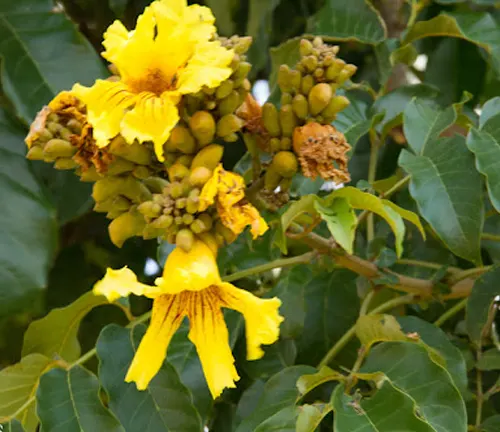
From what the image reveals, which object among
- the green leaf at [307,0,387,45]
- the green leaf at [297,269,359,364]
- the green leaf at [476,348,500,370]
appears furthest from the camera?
the green leaf at [307,0,387,45]

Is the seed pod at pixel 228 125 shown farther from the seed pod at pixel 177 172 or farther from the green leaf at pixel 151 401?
the green leaf at pixel 151 401

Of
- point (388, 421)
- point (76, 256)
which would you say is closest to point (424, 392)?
point (388, 421)

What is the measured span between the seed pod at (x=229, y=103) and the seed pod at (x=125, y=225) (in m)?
0.12

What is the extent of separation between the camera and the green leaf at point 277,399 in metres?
0.72

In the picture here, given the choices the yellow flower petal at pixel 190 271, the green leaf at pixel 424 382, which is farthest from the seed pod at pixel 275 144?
the green leaf at pixel 424 382

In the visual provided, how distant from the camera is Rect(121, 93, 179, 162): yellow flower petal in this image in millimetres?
619

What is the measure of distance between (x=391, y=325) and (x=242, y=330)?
238 millimetres

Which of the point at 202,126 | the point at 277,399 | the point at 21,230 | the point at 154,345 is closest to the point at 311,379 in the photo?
the point at 277,399

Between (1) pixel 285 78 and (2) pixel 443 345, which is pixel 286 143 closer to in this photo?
(1) pixel 285 78

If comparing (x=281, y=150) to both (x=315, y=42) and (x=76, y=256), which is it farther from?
(x=76, y=256)

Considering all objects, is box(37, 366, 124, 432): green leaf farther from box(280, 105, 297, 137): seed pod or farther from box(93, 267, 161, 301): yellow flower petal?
box(280, 105, 297, 137): seed pod

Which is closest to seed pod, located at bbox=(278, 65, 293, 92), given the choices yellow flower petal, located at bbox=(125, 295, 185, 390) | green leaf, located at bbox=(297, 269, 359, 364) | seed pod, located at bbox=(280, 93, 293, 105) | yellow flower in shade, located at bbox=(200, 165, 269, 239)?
seed pod, located at bbox=(280, 93, 293, 105)

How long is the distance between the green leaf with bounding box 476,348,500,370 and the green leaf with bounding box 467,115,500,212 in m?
0.20

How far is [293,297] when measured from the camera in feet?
2.86
